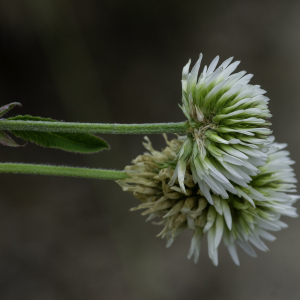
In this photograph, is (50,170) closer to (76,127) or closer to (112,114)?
(76,127)

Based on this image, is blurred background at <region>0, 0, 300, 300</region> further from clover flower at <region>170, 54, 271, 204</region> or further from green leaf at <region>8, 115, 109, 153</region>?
clover flower at <region>170, 54, 271, 204</region>

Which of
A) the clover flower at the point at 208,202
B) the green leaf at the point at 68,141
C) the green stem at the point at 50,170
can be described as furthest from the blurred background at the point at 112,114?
the green stem at the point at 50,170

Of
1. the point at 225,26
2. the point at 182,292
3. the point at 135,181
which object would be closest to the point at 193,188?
the point at 135,181

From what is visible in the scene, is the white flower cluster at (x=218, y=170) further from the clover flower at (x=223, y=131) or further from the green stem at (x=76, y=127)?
the green stem at (x=76, y=127)

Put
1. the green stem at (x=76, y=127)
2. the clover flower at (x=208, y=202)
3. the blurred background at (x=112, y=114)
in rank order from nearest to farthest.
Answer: the green stem at (x=76, y=127), the clover flower at (x=208, y=202), the blurred background at (x=112, y=114)

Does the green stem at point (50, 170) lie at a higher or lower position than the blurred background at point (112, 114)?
lower
